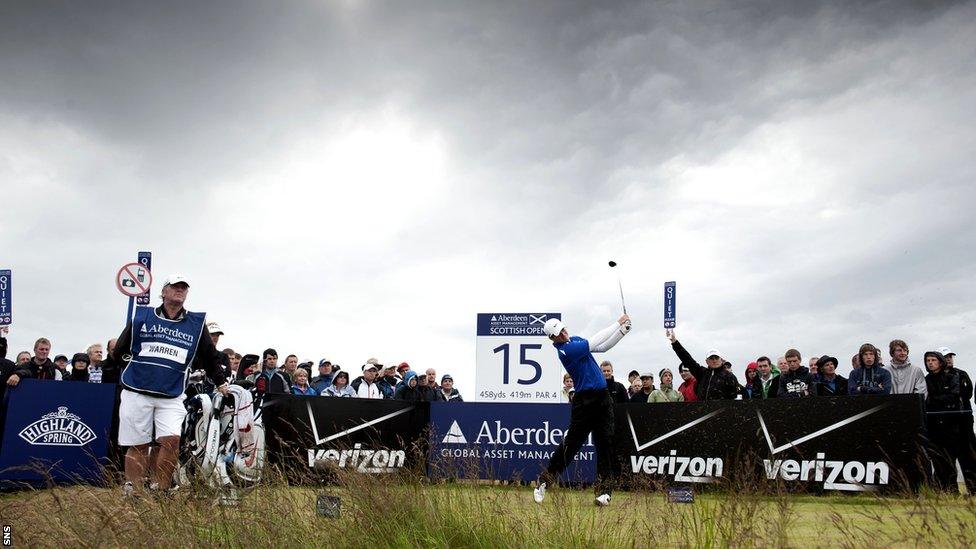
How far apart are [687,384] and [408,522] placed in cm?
990

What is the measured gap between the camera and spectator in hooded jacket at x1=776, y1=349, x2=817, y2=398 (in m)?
12.6

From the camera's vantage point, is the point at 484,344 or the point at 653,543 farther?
the point at 484,344

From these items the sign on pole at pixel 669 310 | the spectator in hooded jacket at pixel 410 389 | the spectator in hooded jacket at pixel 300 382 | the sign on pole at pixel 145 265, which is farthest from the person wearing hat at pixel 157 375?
the sign on pole at pixel 669 310

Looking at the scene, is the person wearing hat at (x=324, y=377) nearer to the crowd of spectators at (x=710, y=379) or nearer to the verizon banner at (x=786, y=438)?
the crowd of spectators at (x=710, y=379)

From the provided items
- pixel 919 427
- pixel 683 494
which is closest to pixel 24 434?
pixel 683 494

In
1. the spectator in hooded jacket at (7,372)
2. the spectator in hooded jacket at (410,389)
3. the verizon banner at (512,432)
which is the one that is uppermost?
the spectator in hooded jacket at (7,372)

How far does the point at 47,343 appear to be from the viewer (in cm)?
1401

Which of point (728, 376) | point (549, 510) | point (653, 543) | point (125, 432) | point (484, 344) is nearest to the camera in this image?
point (653, 543)

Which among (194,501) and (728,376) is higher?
(728,376)

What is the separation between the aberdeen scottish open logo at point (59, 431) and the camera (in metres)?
12.4

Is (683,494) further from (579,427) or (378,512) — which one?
(579,427)

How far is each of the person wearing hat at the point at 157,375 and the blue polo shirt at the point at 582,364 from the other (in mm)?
4001

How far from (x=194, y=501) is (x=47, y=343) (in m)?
9.62

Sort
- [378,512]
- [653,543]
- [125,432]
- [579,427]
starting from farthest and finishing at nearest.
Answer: [579,427], [125,432], [378,512], [653,543]
